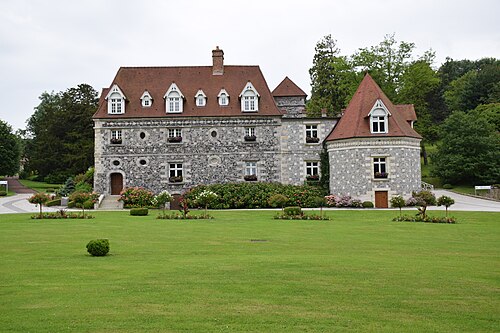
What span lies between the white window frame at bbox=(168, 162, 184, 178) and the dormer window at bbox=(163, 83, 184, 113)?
4124 millimetres

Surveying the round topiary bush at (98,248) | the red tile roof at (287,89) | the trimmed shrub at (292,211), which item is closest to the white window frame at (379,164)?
the red tile roof at (287,89)

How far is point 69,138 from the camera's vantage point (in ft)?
211

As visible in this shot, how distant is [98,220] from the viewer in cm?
2911

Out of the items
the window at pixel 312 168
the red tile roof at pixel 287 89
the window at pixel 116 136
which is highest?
the red tile roof at pixel 287 89

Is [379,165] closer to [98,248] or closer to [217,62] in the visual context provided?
[217,62]

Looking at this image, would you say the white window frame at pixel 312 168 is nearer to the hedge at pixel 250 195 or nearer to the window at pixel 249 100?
the hedge at pixel 250 195

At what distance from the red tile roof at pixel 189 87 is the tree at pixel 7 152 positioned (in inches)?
1249

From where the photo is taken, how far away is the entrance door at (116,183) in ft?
144

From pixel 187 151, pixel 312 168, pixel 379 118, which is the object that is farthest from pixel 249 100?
pixel 379 118

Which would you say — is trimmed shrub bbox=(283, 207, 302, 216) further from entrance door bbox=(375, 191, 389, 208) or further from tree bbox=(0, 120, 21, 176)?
tree bbox=(0, 120, 21, 176)

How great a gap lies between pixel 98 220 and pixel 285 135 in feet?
61.9

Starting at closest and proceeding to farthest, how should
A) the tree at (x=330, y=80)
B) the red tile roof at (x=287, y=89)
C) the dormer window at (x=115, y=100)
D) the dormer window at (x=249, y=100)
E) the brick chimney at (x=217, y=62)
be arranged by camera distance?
the dormer window at (x=115, y=100), the dormer window at (x=249, y=100), the brick chimney at (x=217, y=62), the red tile roof at (x=287, y=89), the tree at (x=330, y=80)

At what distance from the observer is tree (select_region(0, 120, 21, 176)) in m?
71.4

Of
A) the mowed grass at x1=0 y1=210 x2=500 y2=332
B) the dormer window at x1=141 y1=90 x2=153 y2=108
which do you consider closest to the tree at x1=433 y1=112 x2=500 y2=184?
the dormer window at x1=141 y1=90 x2=153 y2=108
